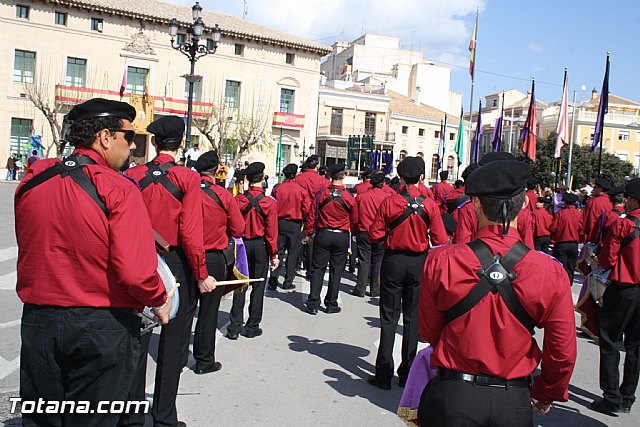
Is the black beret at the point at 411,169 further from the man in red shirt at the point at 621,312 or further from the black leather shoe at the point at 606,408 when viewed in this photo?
the black leather shoe at the point at 606,408

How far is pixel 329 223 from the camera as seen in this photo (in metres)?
9.70

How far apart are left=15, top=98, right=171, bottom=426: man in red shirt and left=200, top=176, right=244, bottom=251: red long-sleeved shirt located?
277cm

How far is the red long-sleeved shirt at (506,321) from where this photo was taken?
292cm

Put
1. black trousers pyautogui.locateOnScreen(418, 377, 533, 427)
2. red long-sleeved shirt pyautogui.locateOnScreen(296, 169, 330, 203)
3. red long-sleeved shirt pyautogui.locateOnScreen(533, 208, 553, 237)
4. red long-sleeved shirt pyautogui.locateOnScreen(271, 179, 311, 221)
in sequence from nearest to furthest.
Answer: black trousers pyautogui.locateOnScreen(418, 377, 533, 427), red long-sleeved shirt pyautogui.locateOnScreen(271, 179, 311, 221), red long-sleeved shirt pyautogui.locateOnScreen(296, 169, 330, 203), red long-sleeved shirt pyautogui.locateOnScreen(533, 208, 553, 237)

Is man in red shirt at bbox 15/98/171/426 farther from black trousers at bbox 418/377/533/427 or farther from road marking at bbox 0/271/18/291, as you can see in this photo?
road marking at bbox 0/271/18/291

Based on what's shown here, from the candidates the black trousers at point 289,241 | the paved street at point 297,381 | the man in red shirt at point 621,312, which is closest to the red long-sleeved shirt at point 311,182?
the black trousers at point 289,241

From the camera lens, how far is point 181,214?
4816mm

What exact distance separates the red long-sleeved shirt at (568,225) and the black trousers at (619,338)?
5997 mm

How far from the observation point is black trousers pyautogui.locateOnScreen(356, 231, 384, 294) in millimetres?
11344

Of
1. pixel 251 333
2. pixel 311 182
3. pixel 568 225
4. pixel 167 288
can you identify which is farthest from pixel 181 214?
pixel 568 225

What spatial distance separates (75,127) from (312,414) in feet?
10.9

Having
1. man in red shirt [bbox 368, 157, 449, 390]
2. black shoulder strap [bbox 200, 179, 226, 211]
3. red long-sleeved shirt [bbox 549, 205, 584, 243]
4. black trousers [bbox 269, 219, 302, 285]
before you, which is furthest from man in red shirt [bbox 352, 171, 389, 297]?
black shoulder strap [bbox 200, 179, 226, 211]

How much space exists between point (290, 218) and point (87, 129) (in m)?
7.88

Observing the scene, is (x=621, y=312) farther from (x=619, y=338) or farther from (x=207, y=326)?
(x=207, y=326)
